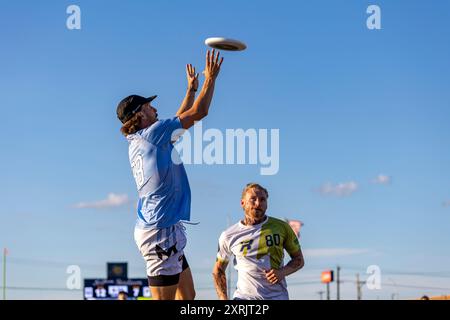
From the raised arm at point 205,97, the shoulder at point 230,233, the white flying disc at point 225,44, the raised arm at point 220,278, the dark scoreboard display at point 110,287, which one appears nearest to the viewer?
the raised arm at point 205,97

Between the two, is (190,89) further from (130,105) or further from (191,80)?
(130,105)

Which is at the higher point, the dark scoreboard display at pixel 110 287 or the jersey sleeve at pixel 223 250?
the jersey sleeve at pixel 223 250

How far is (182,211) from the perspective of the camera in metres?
8.77

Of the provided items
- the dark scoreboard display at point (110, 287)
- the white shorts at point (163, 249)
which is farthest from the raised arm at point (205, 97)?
the dark scoreboard display at point (110, 287)

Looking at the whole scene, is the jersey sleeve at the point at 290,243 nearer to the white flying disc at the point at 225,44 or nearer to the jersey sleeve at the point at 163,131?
the jersey sleeve at the point at 163,131

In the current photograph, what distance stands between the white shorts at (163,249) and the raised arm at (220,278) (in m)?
0.73

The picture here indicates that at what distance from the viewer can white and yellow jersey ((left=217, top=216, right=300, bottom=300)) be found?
8.86 metres

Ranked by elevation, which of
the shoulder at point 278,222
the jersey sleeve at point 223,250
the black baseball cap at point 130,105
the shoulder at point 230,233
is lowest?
the jersey sleeve at point 223,250

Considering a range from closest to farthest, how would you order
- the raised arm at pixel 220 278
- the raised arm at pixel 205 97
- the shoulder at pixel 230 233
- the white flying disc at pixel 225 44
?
the raised arm at pixel 205 97, the shoulder at pixel 230 233, the raised arm at pixel 220 278, the white flying disc at pixel 225 44

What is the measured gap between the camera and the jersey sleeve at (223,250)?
9250mm

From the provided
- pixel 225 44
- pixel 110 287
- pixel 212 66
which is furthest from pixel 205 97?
pixel 110 287

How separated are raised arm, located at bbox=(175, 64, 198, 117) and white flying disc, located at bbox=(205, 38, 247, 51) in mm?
1854

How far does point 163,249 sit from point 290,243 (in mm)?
1427

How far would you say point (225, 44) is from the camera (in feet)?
36.8
